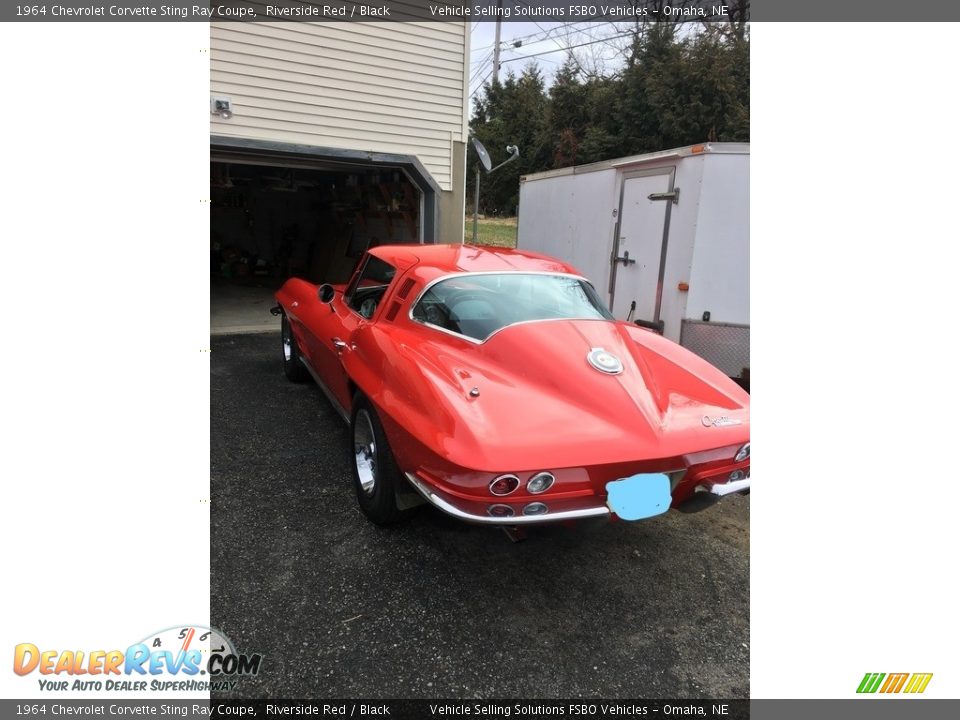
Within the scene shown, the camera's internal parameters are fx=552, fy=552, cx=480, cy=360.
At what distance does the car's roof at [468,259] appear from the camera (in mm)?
3539

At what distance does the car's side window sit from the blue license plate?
2.10m

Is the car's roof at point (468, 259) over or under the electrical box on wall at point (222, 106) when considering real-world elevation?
under

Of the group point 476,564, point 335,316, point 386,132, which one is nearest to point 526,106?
point 386,132

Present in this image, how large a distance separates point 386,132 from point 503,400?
21.7 feet

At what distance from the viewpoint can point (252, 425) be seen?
14.2 ft

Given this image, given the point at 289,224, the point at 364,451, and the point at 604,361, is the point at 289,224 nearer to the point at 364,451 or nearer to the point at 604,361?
the point at 364,451

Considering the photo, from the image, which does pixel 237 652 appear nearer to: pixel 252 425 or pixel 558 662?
pixel 558 662

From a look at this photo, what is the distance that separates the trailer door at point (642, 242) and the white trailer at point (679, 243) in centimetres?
1

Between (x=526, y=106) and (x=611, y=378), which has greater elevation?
(x=526, y=106)

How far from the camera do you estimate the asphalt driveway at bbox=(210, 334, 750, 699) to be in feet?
6.79

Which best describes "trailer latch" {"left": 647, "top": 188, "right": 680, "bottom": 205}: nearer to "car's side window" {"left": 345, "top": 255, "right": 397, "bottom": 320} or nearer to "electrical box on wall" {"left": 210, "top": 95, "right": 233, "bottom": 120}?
"car's side window" {"left": 345, "top": 255, "right": 397, "bottom": 320}

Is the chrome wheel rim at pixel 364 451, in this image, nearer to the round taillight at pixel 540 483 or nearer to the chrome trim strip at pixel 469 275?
the chrome trim strip at pixel 469 275

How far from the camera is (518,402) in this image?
247cm
